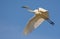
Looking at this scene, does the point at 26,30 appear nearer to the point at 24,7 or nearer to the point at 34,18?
the point at 34,18

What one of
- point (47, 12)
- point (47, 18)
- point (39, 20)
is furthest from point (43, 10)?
point (39, 20)

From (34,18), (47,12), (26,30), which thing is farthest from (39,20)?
(47,12)

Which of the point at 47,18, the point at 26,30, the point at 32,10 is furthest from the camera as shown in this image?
the point at 26,30

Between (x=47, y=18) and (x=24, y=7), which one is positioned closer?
(x=24, y=7)

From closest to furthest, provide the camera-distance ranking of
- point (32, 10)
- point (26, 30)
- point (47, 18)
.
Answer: point (32, 10) → point (47, 18) → point (26, 30)

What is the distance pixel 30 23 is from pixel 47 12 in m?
0.90

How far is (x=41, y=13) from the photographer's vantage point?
12.4ft

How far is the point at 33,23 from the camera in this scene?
448cm

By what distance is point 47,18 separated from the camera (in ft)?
13.0

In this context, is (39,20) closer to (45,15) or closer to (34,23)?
(34,23)

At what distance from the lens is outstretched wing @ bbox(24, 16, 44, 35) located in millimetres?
4324

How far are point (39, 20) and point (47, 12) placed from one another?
78cm

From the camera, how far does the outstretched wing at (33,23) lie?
14.2 ft

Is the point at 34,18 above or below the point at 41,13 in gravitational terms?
above
